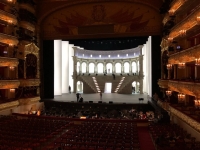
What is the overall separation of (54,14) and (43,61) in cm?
702

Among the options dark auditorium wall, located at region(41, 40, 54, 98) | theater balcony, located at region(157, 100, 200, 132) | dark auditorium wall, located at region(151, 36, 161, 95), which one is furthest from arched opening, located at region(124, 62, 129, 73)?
theater balcony, located at region(157, 100, 200, 132)

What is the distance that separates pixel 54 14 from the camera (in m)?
30.7

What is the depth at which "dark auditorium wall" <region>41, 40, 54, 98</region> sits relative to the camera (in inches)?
1230

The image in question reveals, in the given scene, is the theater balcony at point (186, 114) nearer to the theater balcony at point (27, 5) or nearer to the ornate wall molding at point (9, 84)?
the ornate wall molding at point (9, 84)

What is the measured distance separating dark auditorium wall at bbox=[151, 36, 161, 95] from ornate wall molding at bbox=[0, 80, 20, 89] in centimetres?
1722

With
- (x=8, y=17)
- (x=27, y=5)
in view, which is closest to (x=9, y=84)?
(x=8, y=17)

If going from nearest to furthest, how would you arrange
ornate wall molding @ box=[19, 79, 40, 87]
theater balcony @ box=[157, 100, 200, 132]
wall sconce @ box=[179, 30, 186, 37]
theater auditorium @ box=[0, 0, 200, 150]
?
theater balcony @ box=[157, 100, 200, 132] → theater auditorium @ box=[0, 0, 200, 150] → wall sconce @ box=[179, 30, 186, 37] → ornate wall molding @ box=[19, 79, 40, 87]

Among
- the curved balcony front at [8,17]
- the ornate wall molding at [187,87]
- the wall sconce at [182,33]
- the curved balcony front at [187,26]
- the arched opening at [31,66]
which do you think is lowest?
the ornate wall molding at [187,87]

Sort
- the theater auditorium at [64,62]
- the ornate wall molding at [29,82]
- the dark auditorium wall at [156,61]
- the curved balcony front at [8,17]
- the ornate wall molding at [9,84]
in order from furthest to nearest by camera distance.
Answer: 1. the dark auditorium wall at [156,61]
2. the ornate wall molding at [29,82]
3. the curved balcony front at [8,17]
4. the ornate wall molding at [9,84]
5. the theater auditorium at [64,62]

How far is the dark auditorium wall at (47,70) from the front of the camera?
31234 mm

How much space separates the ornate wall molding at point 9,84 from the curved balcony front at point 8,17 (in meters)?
6.72

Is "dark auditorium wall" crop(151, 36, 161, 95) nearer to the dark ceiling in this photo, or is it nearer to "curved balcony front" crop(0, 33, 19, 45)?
the dark ceiling

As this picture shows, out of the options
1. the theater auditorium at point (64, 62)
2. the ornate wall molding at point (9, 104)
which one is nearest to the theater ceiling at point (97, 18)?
the theater auditorium at point (64, 62)

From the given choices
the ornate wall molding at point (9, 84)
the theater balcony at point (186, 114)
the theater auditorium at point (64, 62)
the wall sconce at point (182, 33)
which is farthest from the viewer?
the ornate wall molding at point (9, 84)
